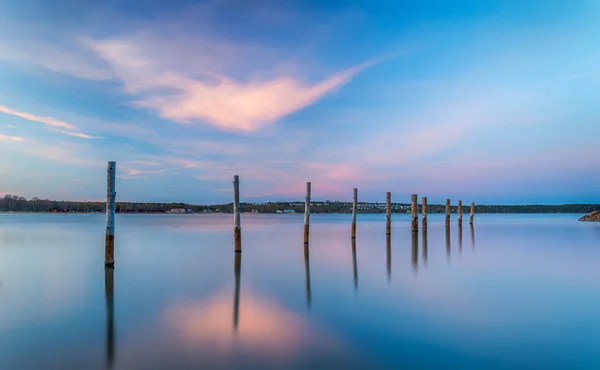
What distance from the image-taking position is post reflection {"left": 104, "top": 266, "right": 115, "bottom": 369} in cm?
489

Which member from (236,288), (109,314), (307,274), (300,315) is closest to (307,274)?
(307,274)

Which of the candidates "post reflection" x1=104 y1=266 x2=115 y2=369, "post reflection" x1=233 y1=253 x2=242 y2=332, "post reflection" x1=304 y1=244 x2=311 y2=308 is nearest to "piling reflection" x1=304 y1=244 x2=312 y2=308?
"post reflection" x1=304 y1=244 x2=311 y2=308

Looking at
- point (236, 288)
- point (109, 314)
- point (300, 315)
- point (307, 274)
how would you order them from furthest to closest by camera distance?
point (307, 274)
point (236, 288)
point (109, 314)
point (300, 315)

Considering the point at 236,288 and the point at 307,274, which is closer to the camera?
the point at 236,288

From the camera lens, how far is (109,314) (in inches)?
273

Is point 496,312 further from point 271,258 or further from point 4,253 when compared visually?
point 4,253

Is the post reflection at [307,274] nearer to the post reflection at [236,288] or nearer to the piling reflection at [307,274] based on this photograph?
the piling reflection at [307,274]

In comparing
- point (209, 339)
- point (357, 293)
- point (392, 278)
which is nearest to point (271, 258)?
point (392, 278)

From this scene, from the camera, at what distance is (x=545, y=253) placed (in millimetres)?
16344

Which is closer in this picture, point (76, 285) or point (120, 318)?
point (120, 318)

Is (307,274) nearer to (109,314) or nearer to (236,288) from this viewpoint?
(236,288)

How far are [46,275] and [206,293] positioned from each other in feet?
18.0

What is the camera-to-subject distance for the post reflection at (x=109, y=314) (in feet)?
16.0

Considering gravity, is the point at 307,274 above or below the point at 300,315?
below
